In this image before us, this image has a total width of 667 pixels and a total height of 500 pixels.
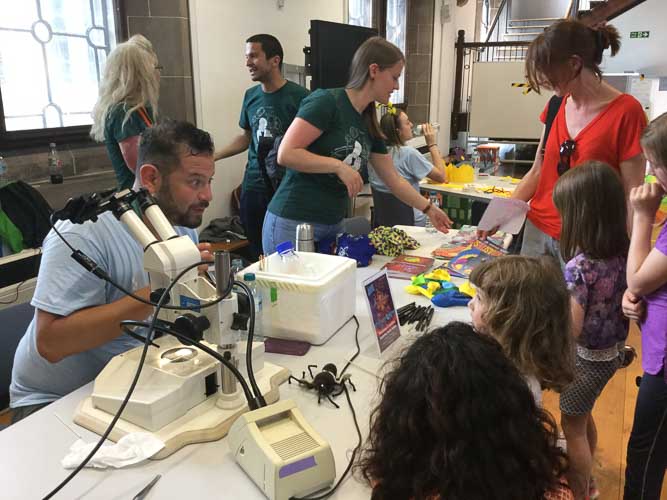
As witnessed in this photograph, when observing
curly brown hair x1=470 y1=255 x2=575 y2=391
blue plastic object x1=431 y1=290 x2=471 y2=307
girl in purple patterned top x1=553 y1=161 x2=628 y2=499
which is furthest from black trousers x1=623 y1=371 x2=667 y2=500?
blue plastic object x1=431 y1=290 x2=471 y2=307

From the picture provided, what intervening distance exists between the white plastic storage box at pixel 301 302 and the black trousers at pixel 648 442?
791 mm

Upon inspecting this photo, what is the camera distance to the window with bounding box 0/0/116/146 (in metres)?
2.71

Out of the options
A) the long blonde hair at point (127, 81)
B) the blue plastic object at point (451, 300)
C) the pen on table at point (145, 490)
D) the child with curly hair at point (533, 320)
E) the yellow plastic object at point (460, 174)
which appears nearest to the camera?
the pen on table at point (145, 490)

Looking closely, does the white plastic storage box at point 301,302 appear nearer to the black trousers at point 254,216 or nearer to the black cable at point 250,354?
the black cable at point 250,354

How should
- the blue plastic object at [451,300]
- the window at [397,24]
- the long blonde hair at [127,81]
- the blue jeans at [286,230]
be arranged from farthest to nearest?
the window at [397,24], the long blonde hair at [127,81], the blue jeans at [286,230], the blue plastic object at [451,300]

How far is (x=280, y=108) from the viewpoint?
2992 mm

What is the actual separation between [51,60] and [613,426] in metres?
3.17

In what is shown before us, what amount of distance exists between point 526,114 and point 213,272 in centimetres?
513

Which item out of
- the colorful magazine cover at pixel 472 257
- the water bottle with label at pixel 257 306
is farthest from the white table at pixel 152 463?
the colorful magazine cover at pixel 472 257

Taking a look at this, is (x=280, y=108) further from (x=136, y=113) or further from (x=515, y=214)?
(x=515, y=214)

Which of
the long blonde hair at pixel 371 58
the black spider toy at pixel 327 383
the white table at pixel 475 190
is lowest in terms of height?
the white table at pixel 475 190

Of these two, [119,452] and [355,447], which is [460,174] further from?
[119,452]

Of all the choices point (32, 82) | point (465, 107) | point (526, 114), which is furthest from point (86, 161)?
point (465, 107)

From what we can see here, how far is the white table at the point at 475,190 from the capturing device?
3.51 meters
